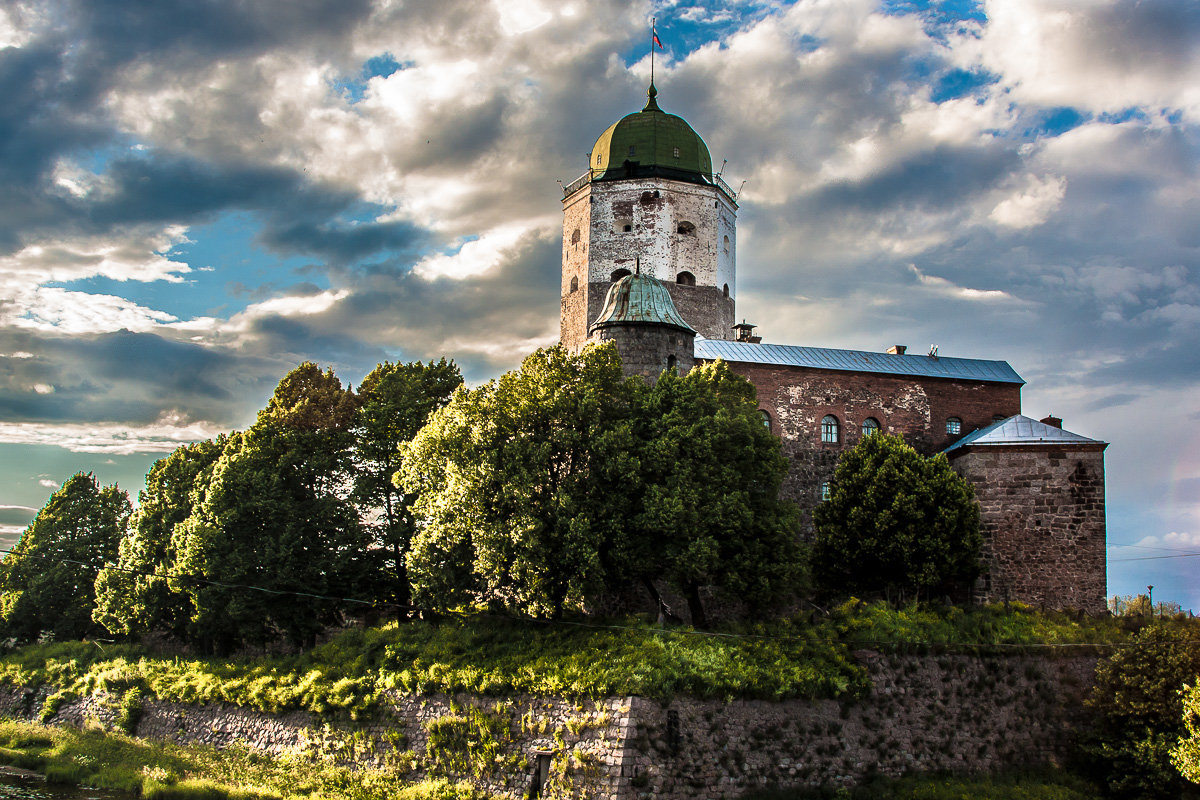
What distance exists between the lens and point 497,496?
28062 mm

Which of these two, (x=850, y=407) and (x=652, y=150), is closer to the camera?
(x=850, y=407)

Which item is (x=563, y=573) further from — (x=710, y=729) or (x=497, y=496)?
(x=710, y=729)

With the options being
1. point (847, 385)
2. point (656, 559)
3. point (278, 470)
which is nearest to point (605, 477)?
point (656, 559)

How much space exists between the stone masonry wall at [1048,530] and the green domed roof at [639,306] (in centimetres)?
1223

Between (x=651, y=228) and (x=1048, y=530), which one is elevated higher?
(x=651, y=228)

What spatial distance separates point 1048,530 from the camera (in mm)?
34625

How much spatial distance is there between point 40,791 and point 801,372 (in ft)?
94.9

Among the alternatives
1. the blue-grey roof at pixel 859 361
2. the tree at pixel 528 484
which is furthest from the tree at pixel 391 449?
the blue-grey roof at pixel 859 361

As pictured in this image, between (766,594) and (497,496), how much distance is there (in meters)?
7.88

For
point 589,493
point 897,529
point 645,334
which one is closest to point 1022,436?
point 897,529

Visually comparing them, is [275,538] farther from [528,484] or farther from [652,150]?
[652,150]

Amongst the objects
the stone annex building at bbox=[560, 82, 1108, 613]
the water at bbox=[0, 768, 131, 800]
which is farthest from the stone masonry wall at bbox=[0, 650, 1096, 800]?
the stone annex building at bbox=[560, 82, 1108, 613]

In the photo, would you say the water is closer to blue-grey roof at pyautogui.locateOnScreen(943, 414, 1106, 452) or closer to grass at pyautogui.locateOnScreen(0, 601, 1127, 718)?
grass at pyautogui.locateOnScreen(0, 601, 1127, 718)

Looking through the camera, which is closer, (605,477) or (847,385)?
(605,477)
